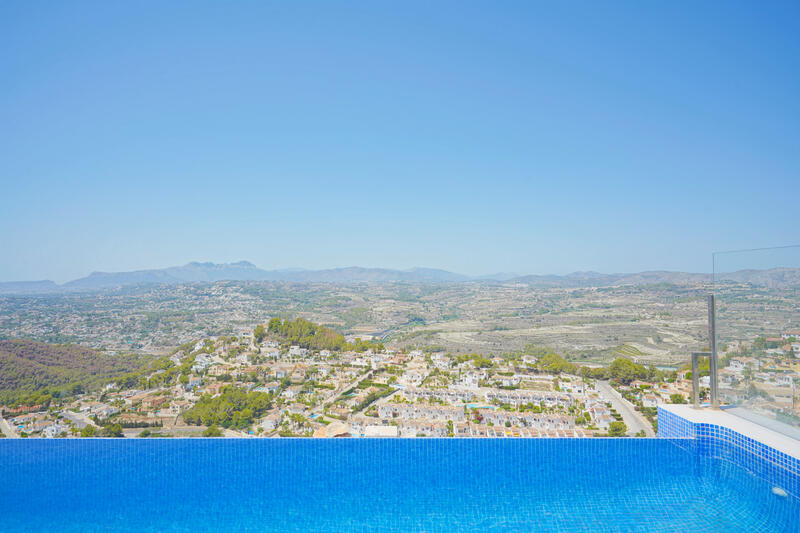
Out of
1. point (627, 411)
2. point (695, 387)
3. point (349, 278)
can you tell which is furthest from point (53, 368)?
point (349, 278)

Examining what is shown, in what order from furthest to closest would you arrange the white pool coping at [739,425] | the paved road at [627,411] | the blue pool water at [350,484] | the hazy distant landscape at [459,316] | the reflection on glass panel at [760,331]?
the hazy distant landscape at [459,316] < the paved road at [627,411] < the blue pool water at [350,484] < the reflection on glass panel at [760,331] < the white pool coping at [739,425]

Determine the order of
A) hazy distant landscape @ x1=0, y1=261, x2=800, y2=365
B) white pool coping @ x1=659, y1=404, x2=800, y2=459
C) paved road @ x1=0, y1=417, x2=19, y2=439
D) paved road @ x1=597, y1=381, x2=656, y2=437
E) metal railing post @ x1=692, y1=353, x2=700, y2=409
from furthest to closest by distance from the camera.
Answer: hazy distant landscape @ x1=0, y1=261, x2=800, y2=365 → paved road @ x1=0, y1=417, x2=19, y2=439 → paved road @ x1=597, y1=381, x2=656, y2=437 → metal railing post @ x1=692, y1=353, x2=700, y2=409 → white pool coping @ x1=659, y1=404, x2=800, y2=459

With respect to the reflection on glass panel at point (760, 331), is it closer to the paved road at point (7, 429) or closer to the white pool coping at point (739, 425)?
the white pool coping at point (739, 425)

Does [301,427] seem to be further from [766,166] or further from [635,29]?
[766,166]

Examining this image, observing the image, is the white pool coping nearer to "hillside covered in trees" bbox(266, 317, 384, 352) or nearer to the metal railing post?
the metal railing post

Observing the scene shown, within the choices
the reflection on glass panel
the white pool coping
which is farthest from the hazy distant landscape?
the white pool coping

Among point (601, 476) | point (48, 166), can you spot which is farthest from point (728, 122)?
point (48, 166)

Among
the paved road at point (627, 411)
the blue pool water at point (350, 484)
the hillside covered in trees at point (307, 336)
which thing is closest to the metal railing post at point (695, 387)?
the blue pool water at point (350, 484)
